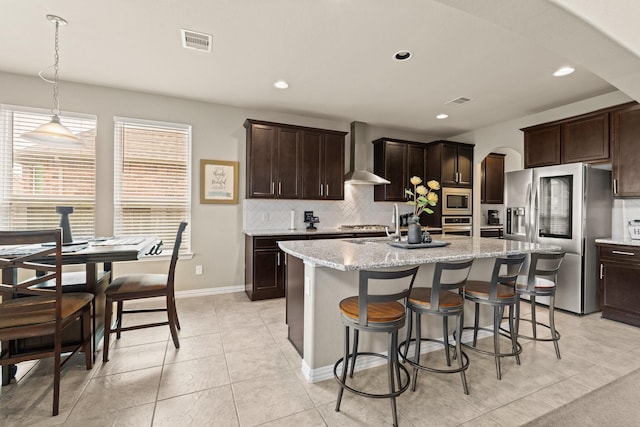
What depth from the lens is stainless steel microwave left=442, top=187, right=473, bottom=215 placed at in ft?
17.6

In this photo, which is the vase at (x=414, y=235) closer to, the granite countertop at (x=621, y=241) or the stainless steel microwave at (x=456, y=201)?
the granite countertop at (x=621, y=241)

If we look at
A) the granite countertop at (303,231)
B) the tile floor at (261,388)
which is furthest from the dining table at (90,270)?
the granite countertop at (303,231)

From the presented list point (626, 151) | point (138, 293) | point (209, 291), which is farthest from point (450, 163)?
point (138, 293)

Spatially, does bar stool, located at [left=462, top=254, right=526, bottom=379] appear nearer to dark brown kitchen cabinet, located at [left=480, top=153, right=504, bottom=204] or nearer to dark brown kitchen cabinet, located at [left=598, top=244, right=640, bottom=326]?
dark brown kitchen cabinet, located at [left=598, top=244, right=640, bottom=326]

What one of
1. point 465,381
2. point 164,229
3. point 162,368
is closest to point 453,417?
point 465,381

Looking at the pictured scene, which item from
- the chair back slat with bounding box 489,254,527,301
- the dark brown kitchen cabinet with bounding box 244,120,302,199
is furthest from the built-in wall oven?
the chair back slat with bounding box 489,254,527,301

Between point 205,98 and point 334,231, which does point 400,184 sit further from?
point 205,98

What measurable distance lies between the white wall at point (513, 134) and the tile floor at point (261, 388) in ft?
8.41

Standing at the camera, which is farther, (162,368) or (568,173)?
(568,173)

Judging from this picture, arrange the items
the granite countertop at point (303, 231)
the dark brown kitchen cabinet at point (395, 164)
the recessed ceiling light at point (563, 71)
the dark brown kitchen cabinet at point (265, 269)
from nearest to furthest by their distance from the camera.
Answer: the recessed ceiling light at point (563, 71) < the dark brown kitchen cabinet at point (265, 269) < the granite countertop at point (303, 231) < the dark brown kitchen cabinet at point (395, 164)

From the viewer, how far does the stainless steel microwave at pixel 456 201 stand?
5.37 m

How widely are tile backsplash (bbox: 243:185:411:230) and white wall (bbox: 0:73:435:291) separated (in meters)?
0.23

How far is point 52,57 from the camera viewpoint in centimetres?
304

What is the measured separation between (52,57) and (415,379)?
4.52 m
